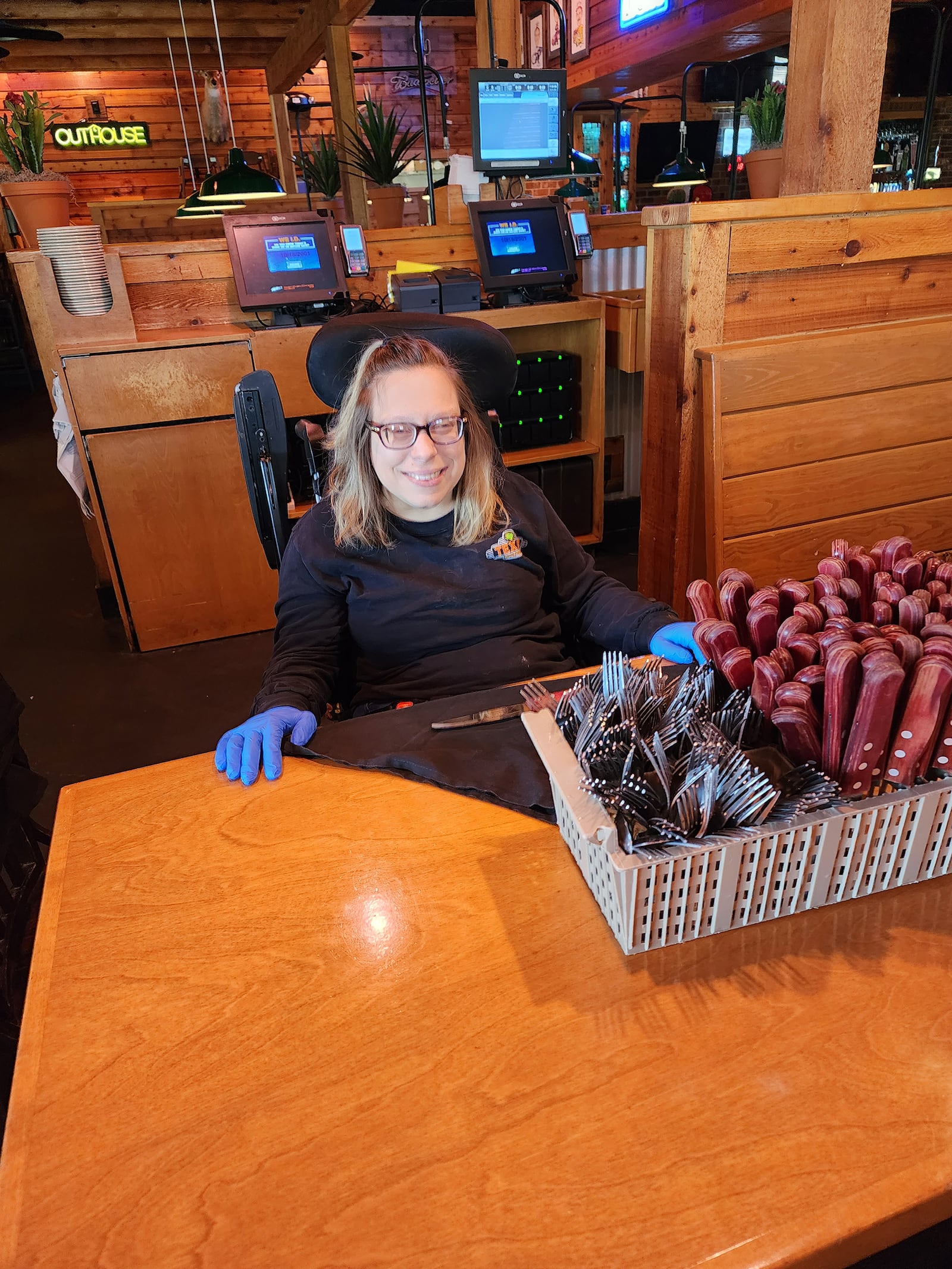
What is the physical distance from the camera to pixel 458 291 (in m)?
3.14

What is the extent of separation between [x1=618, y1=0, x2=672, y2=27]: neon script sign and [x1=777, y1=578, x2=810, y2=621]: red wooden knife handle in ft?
19.1

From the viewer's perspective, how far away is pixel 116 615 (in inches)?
142

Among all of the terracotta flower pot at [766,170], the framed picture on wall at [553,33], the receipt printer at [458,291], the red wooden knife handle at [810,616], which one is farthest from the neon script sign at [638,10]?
the red wooden knife handle at [810,616]

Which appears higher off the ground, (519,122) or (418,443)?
(519,122)

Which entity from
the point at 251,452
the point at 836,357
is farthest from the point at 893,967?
the point at 836,357

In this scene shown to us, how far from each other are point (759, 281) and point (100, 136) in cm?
966

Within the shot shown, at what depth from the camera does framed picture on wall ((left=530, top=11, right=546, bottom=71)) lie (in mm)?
7938

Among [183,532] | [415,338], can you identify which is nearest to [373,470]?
[415,338]

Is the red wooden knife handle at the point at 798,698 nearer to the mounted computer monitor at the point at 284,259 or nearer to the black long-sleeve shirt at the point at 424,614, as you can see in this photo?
the black long-sleeve shirt at the point at 424,614

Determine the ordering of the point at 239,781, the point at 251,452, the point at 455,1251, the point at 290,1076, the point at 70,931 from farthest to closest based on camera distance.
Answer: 1. the point at 251,452
2. the point at 239,781
3. the point at 70,931
4. the point at 290,1076
5. the point at 455,1251

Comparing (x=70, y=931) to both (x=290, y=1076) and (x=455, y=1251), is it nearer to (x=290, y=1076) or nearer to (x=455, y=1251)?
(x=290, y=1076)

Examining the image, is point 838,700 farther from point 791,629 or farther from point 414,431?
point 414,431

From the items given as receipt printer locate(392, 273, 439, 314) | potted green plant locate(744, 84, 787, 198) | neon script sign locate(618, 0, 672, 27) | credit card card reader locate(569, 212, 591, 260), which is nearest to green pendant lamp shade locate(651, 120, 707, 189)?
neon script sign locate(618, 0, 672, 27)

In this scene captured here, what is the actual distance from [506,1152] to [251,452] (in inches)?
51.0
